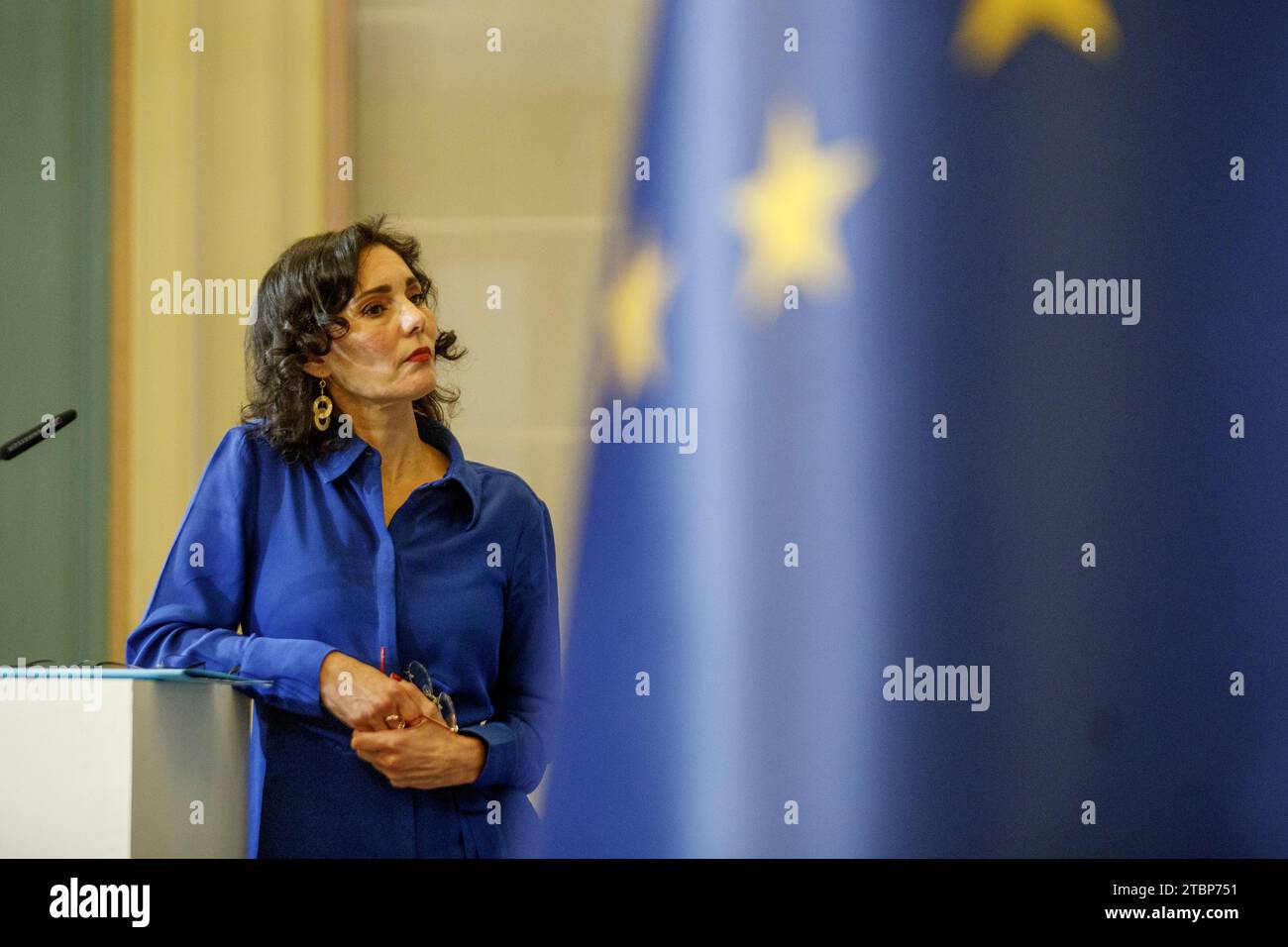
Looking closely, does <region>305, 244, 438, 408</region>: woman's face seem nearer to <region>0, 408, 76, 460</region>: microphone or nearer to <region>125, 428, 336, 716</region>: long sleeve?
<region>125, 428, 336, 716</region>: long sleeve

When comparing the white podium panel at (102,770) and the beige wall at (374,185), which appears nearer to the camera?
A: the white podium panel at (102,770)

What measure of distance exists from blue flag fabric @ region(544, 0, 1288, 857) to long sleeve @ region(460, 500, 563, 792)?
152 millimetres

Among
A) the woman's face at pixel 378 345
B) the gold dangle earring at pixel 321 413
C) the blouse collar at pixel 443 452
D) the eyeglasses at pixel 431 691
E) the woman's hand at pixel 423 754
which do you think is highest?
the woman's face at pixel 378 345

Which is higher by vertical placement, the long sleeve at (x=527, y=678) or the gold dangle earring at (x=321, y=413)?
the gold dangle earring at (x=321, y=413)

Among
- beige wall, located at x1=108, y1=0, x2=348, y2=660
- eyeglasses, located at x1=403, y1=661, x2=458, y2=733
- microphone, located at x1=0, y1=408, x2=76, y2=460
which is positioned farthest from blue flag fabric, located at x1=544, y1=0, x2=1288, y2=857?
→ microphone, located at x1=0, y1=408, x2=76, y2=460

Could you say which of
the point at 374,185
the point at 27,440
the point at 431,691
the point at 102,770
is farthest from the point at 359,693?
the point at 374,185

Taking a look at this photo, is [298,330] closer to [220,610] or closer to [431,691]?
[220,610]

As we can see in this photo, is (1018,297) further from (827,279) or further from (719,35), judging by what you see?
(719,35)

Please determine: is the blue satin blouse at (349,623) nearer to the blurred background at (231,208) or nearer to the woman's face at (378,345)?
the woman's face at (378,345)

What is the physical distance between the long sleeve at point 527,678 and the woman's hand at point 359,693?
0.49 feet

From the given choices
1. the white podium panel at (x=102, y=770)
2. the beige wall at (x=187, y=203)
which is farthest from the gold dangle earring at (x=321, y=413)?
the white podium panel at (x=102, y=770)

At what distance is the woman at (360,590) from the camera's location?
257cm

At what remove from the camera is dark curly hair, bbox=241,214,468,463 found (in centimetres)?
269
